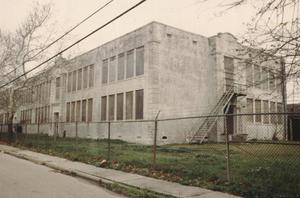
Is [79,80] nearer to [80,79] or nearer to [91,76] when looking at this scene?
[80,79]

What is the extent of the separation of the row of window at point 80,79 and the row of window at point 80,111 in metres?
1.49

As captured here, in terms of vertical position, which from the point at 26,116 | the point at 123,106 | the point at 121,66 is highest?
the point at 121,66

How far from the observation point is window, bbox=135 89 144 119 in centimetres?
2411

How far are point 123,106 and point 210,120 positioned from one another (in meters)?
7.09

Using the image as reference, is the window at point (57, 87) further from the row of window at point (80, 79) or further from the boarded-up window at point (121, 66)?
the boarded-up window at point (121, 66)

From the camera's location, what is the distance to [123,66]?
87.1 ft

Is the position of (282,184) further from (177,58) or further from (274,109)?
(274,109)

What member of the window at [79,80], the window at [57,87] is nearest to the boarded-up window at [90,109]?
the window at [79,80]

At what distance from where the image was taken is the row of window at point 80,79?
102 feet

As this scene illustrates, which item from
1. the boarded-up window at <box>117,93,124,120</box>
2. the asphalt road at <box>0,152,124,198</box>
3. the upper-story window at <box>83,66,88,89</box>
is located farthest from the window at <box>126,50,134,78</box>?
the asphalt road at <box>0,152,124,198</box>

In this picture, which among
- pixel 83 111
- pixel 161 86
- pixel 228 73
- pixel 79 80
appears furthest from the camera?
pixel 79 80

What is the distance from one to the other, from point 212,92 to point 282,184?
20.5 m

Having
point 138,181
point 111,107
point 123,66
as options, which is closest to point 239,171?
point 138,181

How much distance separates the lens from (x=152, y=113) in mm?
23266
